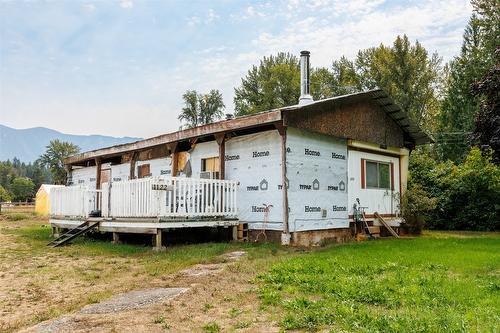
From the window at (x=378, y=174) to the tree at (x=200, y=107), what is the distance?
4062cm

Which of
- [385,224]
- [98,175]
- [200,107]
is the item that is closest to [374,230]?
[385,224]

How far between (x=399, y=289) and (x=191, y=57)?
1541 cm

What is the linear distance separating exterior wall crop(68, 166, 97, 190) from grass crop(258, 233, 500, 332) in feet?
48.1

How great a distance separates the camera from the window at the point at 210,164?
13.6 m

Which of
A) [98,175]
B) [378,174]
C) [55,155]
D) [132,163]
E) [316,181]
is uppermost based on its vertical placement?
[55,155]

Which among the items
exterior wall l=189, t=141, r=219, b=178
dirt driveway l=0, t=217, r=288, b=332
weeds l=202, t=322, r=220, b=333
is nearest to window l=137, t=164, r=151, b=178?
exterior wall l=189, t=141, r=219, b=178

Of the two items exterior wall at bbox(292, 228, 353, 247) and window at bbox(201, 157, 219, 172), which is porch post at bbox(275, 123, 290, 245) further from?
window at bbox(201, 157, 219, 172)

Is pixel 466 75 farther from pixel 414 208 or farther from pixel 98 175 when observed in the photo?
pixel 98 175

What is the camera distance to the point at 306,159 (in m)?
12.0

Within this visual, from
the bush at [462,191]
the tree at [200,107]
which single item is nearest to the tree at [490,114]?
the bush at [462,191]

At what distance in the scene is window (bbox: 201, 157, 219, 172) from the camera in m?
13.6

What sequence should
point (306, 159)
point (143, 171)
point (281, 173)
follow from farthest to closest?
point (143, 171)
point (306, 159)
point (281, 173)

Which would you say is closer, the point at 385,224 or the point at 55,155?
the point at 385,224

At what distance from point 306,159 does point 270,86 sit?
29972 mm
